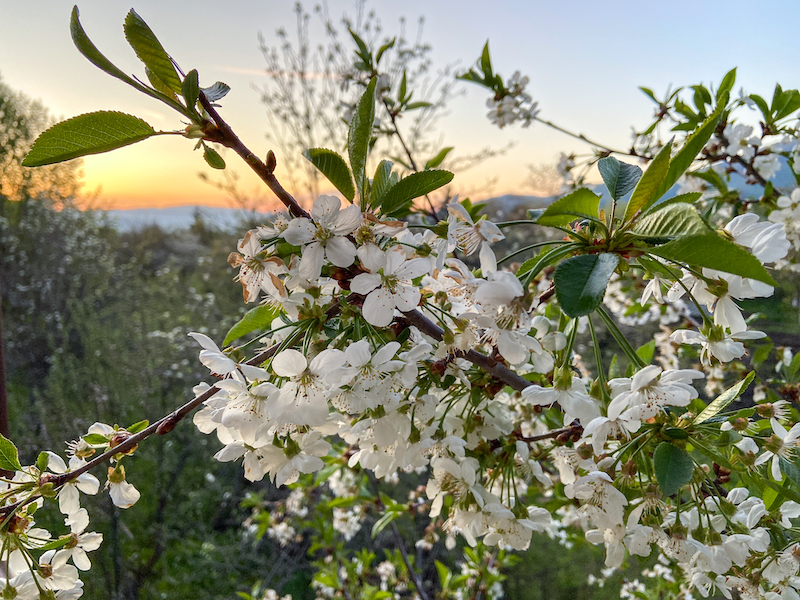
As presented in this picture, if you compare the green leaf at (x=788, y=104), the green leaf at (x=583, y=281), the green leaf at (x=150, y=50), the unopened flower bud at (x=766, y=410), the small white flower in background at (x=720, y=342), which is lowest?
the unopened flower bud at (x=766, y=410)

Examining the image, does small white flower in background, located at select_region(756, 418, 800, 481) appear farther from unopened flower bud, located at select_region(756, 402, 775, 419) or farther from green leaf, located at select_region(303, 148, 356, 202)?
green leaf, located at select_region(303, 148, 356, 202)

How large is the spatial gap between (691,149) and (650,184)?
0.03m

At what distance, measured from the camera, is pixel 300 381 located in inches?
15.1

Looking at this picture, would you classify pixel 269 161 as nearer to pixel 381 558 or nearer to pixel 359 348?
pixel 359 348

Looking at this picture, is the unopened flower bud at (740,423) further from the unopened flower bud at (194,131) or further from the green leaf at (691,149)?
the unopened flower bud at (194,131)

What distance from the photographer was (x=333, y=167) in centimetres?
38

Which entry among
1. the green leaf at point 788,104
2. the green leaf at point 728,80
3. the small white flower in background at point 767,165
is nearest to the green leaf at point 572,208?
the green leaf at point 728,80

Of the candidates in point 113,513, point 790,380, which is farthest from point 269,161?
point 113,513

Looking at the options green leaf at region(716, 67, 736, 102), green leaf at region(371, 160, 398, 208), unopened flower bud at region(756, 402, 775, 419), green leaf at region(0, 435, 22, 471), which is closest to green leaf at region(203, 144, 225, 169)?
green leaf at region(371, 160, 398, 208)

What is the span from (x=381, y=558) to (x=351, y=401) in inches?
114

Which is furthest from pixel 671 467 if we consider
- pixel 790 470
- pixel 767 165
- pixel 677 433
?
pixel 767 165

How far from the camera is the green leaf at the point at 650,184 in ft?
1.10

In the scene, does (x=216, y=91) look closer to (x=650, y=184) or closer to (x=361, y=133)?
(x=361, y=133)

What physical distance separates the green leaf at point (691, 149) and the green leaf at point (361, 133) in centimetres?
23
